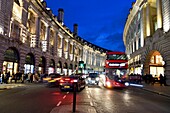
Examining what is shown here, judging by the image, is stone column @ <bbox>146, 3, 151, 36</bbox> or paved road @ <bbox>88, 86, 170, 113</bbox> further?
stone column @ <bbox>146, 3, 151, 36</bbox>

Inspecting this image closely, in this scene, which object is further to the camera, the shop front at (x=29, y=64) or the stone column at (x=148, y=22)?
the stone column at (x=148, y=22)

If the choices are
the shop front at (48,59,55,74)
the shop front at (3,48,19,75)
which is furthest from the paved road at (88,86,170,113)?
the shop front at (48,59,55,74)

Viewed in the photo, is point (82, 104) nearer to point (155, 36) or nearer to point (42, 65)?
point (155, 36)

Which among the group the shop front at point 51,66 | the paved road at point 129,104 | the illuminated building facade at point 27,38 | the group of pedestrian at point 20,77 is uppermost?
the illuminated building facade at point 27,38

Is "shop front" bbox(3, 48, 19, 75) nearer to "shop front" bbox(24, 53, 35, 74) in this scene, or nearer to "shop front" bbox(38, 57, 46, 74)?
"shop front" bbox(24, 53, 35, 74)

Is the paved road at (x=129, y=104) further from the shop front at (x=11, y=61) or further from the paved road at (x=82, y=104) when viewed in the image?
the shop front at (x=11, y=61)

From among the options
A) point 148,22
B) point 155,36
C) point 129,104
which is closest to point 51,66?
point 148,22

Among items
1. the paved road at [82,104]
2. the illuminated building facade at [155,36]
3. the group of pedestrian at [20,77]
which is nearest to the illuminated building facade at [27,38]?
the group of pedestrian at [20,77]

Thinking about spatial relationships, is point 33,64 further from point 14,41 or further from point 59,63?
point 59,63

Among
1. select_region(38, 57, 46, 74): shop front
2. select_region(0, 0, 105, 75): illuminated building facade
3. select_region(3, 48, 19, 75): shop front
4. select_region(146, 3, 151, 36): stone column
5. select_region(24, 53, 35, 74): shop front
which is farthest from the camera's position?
select_region(38, 57, 46, 74): shop front

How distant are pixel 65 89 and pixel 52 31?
128 feet

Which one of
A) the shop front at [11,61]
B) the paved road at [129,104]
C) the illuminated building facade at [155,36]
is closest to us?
the paved road at [129,104]

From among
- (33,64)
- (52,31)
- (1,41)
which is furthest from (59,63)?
(1,41)

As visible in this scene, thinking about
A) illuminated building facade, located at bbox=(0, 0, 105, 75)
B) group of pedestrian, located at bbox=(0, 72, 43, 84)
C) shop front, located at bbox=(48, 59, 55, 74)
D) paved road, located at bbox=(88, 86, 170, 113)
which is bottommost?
paved road, located at bbox=(88, 86, 170, 113)
